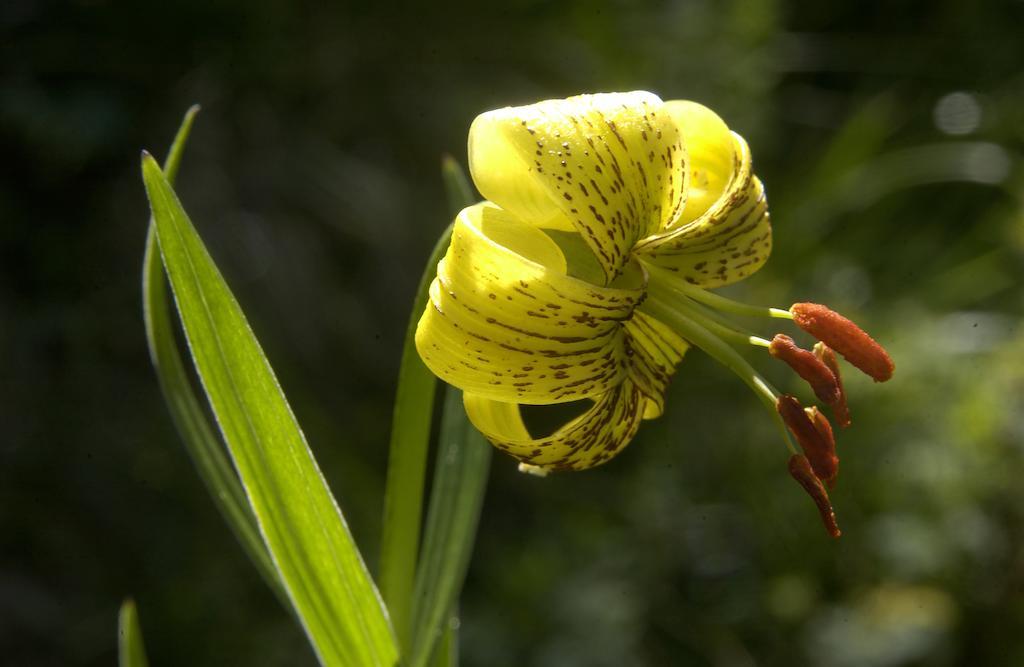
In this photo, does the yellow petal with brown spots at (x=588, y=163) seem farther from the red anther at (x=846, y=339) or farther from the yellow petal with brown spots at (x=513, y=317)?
the red anther at (x=846, y=339)

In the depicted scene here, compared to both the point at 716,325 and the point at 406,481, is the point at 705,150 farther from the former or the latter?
the point at 406,481

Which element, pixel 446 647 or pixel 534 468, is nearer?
pixel 534 468

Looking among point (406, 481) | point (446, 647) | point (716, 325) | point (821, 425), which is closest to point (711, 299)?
point (716, 325)

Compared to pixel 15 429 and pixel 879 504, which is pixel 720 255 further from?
pixel 15 429

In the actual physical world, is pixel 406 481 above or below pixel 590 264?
below

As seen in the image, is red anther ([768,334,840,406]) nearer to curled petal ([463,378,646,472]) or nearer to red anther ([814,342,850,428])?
red anther ([814,342,850,428])

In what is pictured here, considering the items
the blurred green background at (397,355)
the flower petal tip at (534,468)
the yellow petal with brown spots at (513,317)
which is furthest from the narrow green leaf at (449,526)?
the blurred green background at (397,355)
